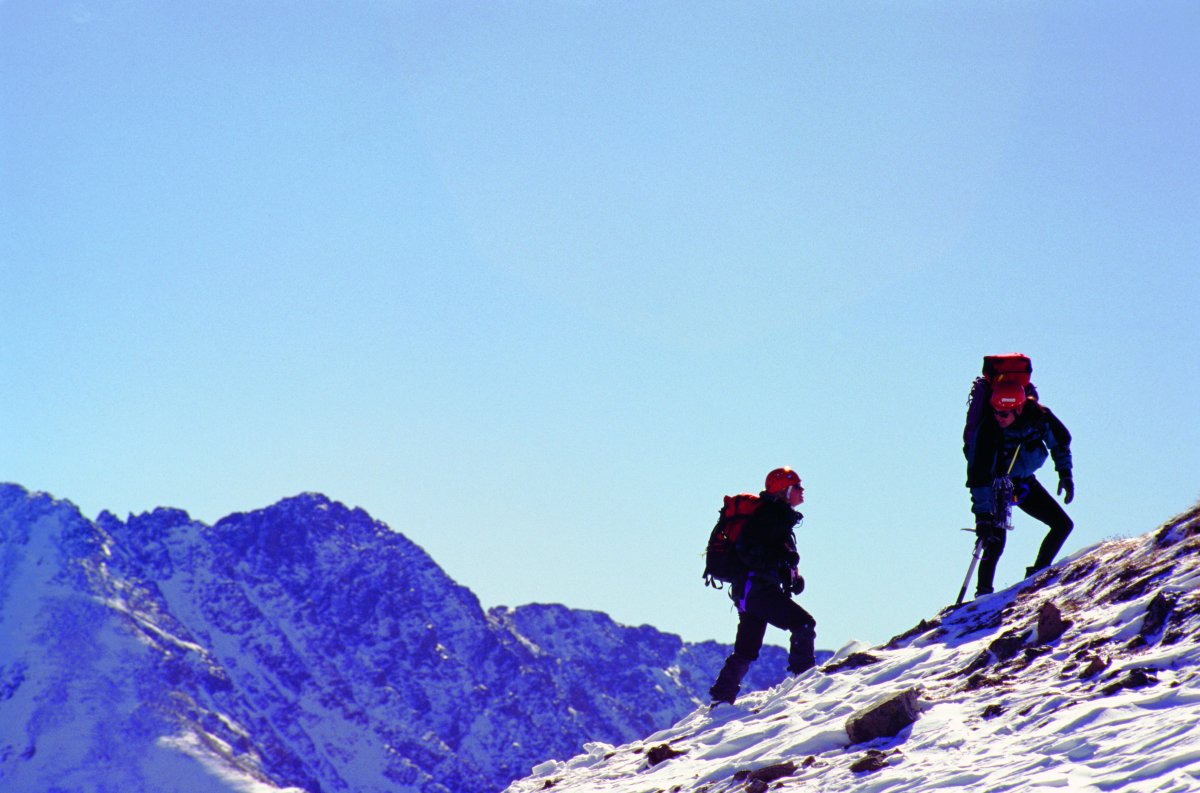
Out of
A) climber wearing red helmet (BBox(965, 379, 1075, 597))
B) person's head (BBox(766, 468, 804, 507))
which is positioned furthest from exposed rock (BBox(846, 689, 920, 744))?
climber wearing red helmet (BBox(965, 379, 1075, 597))

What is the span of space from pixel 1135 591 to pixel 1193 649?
213cm

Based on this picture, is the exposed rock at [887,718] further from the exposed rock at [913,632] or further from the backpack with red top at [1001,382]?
the backpack with red top at [1001,382]

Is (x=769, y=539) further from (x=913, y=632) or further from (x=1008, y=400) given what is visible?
(x=1008, y=400)

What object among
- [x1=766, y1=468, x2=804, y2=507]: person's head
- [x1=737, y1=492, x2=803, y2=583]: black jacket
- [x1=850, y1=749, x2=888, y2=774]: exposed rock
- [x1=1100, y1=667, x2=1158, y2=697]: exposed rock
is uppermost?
[x1=766, y1=468, x2=804, y2=507]: person's head

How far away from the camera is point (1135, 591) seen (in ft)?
37.0

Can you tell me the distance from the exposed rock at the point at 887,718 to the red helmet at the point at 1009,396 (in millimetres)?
5215

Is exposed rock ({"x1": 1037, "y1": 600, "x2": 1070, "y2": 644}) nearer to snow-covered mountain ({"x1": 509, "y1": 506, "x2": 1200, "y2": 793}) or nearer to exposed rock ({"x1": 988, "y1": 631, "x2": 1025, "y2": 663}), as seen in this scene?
snow-covered mountain ({"x1": 509, "y1": 506, "x2": 1200, "y2": 793})

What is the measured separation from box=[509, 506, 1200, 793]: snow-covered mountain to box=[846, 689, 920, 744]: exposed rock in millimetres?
11

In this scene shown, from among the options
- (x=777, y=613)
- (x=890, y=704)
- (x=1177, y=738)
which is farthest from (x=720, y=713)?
(x=1177, y=738)

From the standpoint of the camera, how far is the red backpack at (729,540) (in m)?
14.8

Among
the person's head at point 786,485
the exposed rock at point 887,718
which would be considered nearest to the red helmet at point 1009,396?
the person's head at point 786,485

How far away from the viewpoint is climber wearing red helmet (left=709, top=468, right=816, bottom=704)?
564 inches

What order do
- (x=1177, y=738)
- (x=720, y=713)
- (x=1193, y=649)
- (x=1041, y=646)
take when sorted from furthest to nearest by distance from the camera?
(x=720, y=713)
(x=1041, y=646)
(x=1193, y=649)
(x=1177, y=738)

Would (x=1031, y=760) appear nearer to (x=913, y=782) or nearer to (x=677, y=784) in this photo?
(x=913, y=782)
